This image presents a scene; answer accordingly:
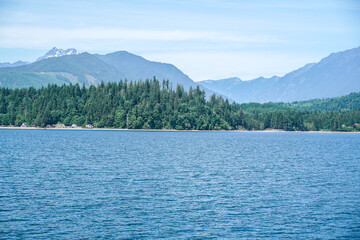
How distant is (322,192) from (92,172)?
121 feet

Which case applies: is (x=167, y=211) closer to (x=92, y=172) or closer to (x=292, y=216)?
(x=292, y=216)

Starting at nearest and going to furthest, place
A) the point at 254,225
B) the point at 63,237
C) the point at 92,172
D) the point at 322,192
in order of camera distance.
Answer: the point at 63,237, the point at 254,225, the point at 322,192, the point at 92,172

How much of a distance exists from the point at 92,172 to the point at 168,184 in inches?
638

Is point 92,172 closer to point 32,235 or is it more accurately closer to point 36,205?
point 36,205

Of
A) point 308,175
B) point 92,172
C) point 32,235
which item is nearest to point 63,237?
point 32,235

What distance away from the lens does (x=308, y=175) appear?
70250 millimetres

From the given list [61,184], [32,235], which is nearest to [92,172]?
[61,184]

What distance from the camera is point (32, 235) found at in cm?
3403

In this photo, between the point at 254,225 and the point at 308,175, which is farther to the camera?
the point at 308,175

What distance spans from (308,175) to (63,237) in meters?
49.0

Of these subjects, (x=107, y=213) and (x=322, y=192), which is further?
(x=322, y=192)

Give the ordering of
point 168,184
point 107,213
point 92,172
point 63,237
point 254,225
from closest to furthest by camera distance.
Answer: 1. point 63,237
2. point 254,225
3. point 107,213
4. point 168,184
5. point 92,172

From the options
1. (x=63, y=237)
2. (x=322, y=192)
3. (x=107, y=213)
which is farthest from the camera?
(x=322, y=192)

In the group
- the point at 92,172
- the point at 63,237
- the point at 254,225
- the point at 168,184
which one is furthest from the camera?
the point at 92,172
